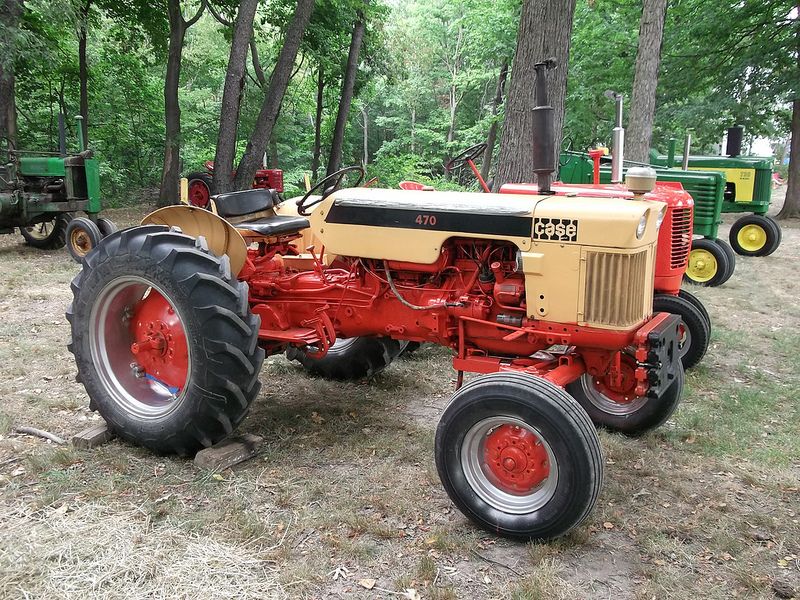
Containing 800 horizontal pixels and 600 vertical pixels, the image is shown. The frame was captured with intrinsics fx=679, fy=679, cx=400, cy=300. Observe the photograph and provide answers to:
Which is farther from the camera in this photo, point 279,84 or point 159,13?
point 159,13

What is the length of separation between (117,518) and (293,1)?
15719 mm

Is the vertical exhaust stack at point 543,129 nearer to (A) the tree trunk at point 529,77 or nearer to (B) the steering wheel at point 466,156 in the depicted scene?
(B) the steering wheel at point 466,156

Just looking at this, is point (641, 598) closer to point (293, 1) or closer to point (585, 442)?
point (585, 442)

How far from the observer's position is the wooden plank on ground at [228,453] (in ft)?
11.1

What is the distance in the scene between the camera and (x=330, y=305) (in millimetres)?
3859

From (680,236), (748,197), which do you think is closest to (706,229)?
(748,197)

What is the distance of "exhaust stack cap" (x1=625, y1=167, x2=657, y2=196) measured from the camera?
10.6 feet

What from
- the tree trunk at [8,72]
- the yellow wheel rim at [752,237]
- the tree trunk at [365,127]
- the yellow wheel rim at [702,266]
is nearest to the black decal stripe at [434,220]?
A: the yellow wheel rim at [702,266]

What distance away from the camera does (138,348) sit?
3.60 m

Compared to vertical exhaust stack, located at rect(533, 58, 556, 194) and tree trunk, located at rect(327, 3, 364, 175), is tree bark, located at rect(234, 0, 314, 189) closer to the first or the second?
tree trunk, located at rect(327, 3, 364, 175)

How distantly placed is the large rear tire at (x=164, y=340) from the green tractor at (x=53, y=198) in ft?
20.7

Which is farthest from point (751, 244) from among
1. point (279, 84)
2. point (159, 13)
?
point (159, 13)

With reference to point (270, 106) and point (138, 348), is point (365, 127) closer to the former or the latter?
point (270, 106)

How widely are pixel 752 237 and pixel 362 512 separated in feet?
32.7
